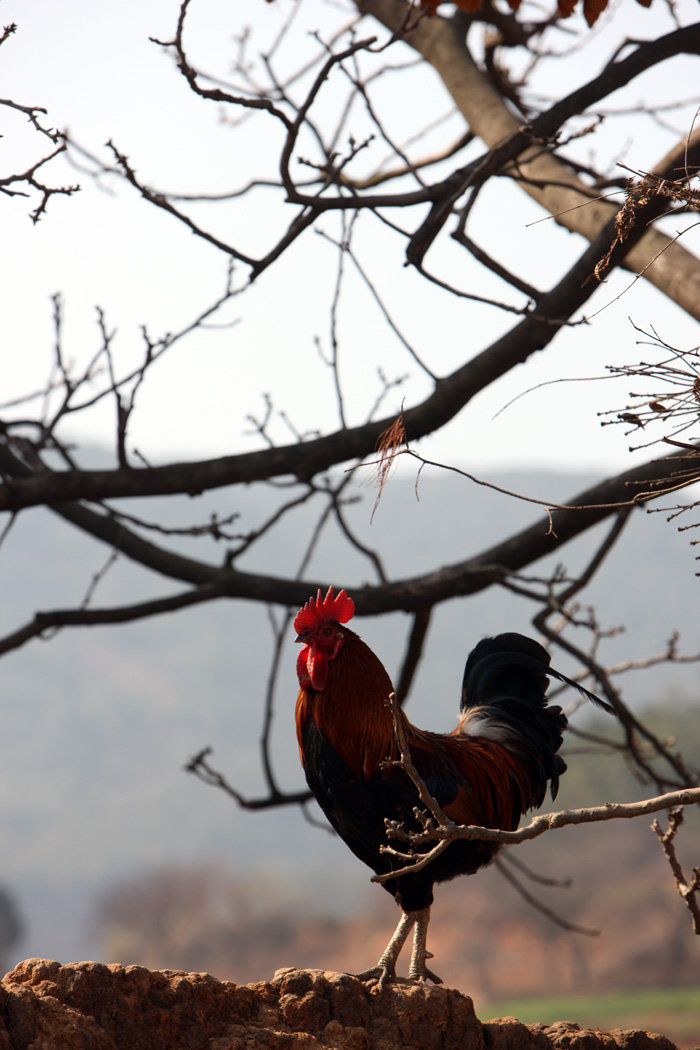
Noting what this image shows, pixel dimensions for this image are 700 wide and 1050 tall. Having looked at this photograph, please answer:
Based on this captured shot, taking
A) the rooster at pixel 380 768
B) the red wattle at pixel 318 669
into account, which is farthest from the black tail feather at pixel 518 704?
the red wattle at pixel 318 669

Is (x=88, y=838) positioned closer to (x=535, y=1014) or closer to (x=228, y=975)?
(x=228, y=975)

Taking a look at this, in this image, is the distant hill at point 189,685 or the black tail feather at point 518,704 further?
the distant hill at point 189,685

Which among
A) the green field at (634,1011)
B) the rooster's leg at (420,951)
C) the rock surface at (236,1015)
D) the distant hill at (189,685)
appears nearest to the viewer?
the rock surface at (236,1015)

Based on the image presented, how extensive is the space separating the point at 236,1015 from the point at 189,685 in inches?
1808

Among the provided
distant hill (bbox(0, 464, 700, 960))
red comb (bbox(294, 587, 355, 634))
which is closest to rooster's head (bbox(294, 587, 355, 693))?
red comb (bbox(294, 587, 355, 634))

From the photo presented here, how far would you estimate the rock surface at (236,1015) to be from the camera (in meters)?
1.90

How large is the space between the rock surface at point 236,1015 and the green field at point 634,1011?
1518 cm

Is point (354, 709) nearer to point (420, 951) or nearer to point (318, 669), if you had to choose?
point (318, 669)

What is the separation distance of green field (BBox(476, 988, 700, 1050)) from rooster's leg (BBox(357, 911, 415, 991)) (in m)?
15.0

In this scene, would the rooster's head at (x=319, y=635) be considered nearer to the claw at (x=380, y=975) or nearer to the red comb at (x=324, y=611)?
the red comb at (x=324, y=611)

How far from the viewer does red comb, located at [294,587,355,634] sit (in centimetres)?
A: 270

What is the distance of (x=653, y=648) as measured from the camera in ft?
106

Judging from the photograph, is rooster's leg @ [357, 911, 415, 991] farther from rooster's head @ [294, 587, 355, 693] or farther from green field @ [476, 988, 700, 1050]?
green field @ [476, 988, 700, 1050]

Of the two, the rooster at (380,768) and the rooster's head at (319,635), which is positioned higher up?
the rooster's head at (319,635)
